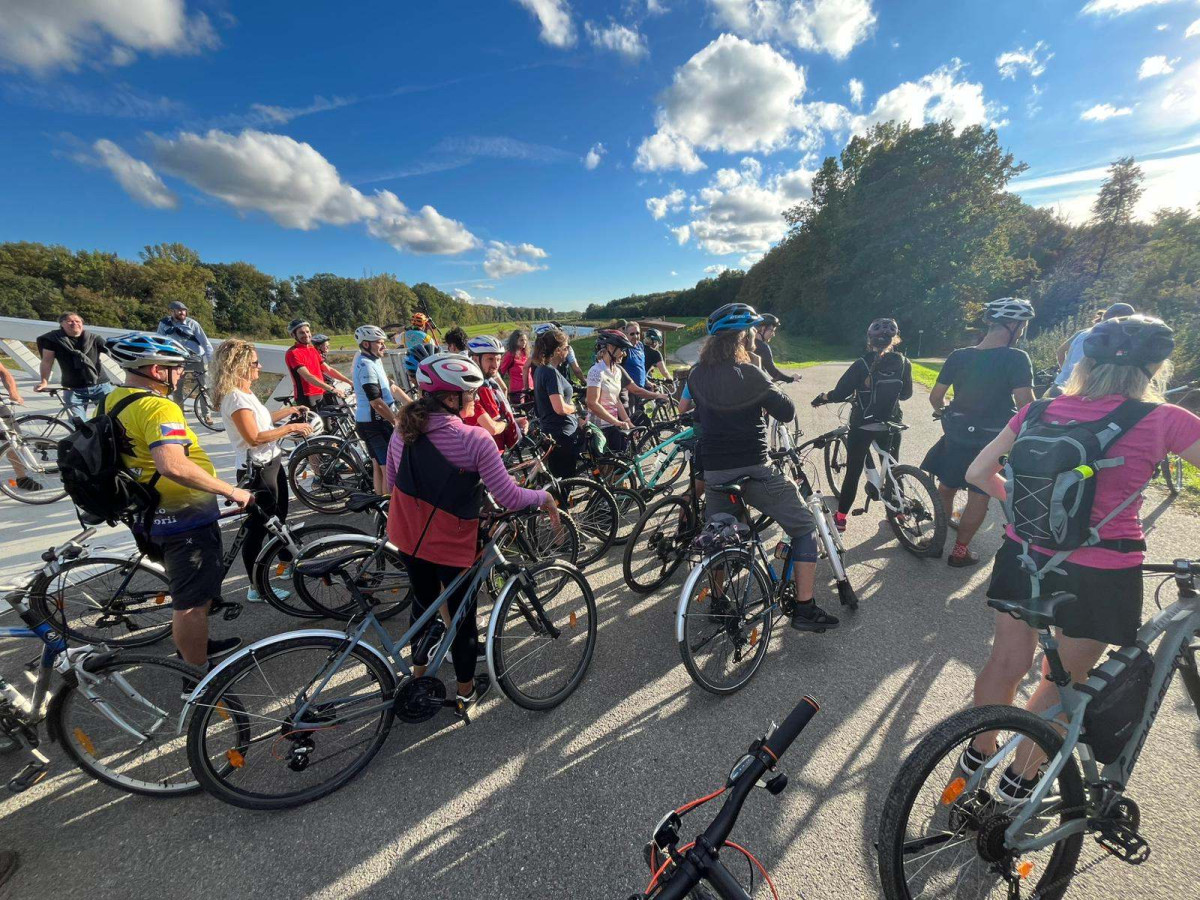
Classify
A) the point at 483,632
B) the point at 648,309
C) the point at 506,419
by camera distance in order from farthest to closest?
the point at 648,309 < the point at 506,419 < the point at 483,632

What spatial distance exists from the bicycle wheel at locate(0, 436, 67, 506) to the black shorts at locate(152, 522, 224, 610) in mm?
4689

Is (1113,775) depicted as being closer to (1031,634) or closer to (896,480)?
(1031,634)

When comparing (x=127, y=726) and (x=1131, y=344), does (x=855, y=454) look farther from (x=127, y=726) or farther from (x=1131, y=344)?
(x=127, y=726)

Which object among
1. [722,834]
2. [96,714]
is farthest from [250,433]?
[722,834]

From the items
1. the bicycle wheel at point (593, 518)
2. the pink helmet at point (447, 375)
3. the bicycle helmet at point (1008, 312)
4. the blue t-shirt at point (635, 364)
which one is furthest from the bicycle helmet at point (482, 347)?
the bicycle helmet at point (1008, 312)

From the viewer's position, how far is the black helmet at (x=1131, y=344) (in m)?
1.57

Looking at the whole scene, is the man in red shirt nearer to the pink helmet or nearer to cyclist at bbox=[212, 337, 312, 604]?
cyclist at bbox=[212, 337, 312, 604]

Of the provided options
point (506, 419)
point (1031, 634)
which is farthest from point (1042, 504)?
point (506, 419)

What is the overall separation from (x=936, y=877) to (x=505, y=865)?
70.4 inches

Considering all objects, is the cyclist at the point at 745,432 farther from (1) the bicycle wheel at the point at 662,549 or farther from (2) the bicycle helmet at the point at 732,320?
(1) the bicycle wheel at the point at 662,549

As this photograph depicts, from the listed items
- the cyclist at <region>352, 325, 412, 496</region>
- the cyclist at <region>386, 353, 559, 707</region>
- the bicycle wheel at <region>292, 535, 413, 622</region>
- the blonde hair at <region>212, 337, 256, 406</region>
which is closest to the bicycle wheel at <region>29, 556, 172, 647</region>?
the bicycle wheel at <region>292, 535, 413, 622</region>

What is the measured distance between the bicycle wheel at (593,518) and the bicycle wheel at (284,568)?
1.85 m

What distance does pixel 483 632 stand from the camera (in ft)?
10.9

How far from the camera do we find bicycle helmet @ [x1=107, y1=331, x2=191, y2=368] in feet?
7.36
